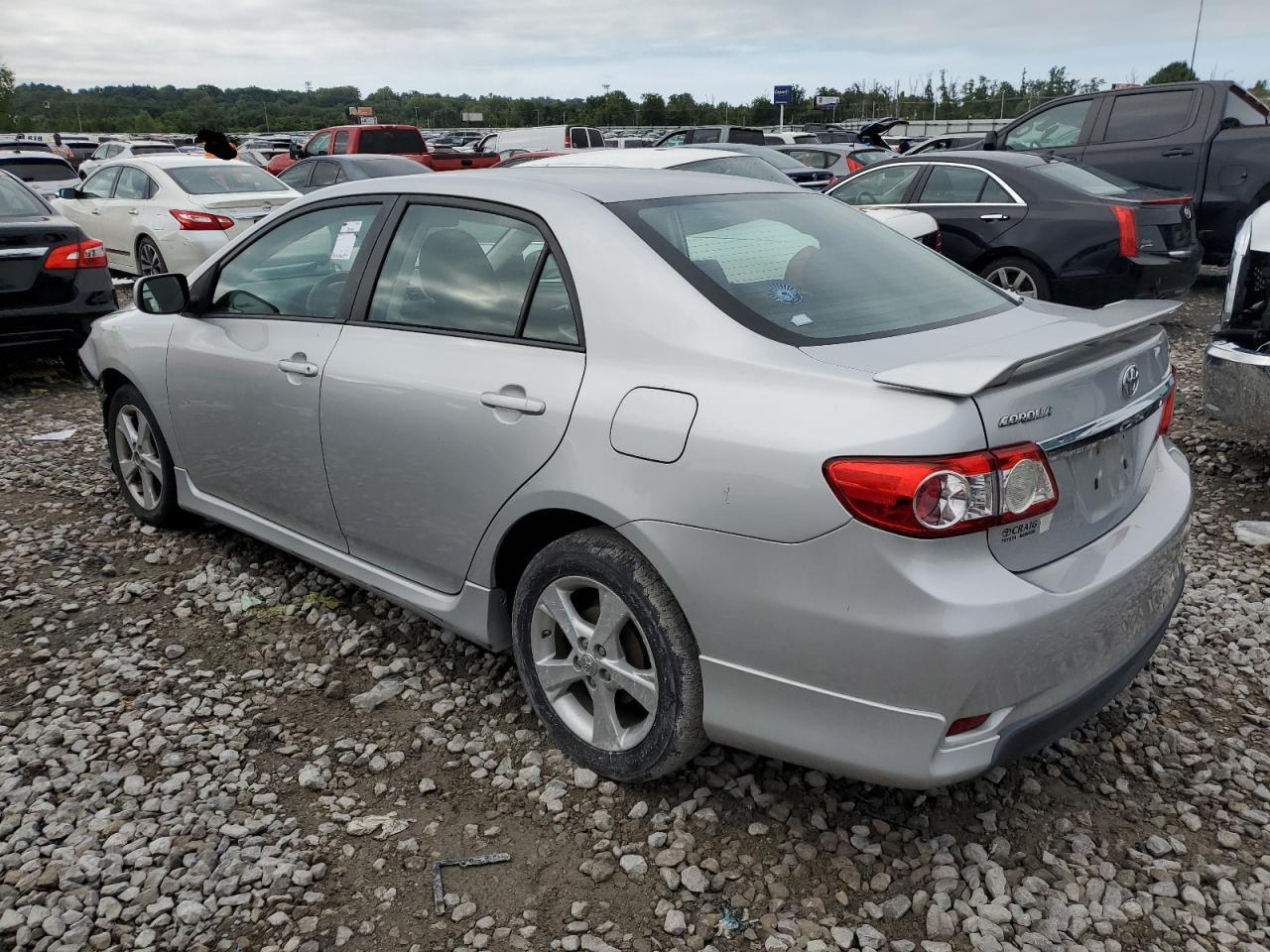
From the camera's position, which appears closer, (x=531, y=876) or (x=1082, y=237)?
(x=531, y=876)

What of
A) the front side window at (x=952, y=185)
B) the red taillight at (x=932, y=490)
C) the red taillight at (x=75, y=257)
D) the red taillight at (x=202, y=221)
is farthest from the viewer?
the red taillight at (x=202, y=221)

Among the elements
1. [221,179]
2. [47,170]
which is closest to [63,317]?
[221,179]

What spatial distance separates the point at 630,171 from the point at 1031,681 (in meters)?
2.06

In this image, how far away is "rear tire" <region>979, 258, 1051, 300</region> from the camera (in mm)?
8062

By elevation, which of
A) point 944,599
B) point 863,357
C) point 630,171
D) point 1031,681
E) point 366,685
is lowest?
point 366,685

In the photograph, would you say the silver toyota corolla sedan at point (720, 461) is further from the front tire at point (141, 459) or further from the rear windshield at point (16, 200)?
the rear windshield at point (16, 200)

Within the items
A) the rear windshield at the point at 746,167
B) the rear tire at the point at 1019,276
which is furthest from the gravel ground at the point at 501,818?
the rear windshield at the point at 746,167

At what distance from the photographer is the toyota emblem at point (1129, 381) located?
2.49 m

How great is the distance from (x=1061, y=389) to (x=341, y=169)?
1199cm

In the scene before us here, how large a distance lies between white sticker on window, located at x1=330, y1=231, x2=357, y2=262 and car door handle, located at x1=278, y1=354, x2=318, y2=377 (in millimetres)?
374

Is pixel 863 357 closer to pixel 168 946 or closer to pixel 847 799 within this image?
pixel 847 799

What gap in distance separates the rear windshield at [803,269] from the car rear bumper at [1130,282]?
5.14 meters

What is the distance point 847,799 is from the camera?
9.20 ft

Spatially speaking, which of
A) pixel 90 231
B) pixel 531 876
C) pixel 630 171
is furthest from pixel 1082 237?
pixel 90 231
